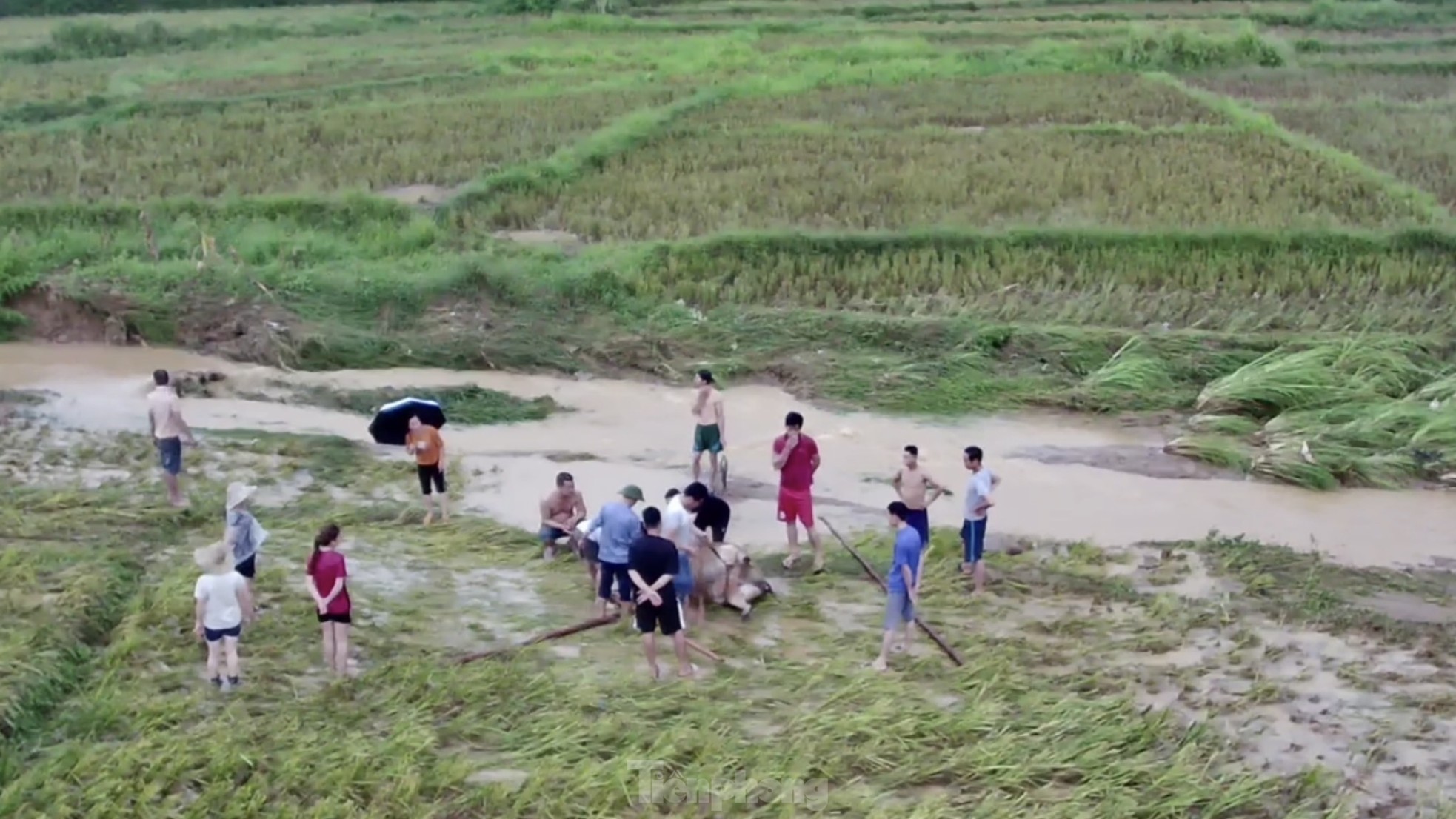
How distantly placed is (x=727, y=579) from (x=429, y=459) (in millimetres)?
2520

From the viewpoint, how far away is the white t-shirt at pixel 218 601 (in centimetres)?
749

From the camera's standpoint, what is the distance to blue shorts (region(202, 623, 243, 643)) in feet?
24.8

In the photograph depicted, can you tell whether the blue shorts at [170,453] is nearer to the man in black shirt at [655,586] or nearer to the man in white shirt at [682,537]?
the man in white shirt at [682,537]

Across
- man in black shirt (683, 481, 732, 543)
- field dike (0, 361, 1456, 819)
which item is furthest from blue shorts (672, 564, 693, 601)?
field dike (0, 361, 1456, 819)

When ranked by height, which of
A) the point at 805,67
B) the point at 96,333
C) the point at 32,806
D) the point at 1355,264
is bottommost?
the point at 32,806

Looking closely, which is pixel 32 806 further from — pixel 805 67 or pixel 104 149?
pixel 805 67

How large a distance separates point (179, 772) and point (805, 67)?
22.2m

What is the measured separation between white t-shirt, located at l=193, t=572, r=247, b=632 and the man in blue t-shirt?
135 inches

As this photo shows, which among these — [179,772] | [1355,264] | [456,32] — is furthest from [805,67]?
[179,772]

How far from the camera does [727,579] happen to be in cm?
873

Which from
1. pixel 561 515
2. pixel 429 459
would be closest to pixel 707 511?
pixel 561 515

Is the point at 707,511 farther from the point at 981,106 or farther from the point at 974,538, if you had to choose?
the point at 981,106

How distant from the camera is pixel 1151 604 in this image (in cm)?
900

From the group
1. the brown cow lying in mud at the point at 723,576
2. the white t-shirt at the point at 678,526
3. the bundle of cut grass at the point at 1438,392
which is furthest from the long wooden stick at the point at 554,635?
the bundle of cut grass at the point at 1438,392
